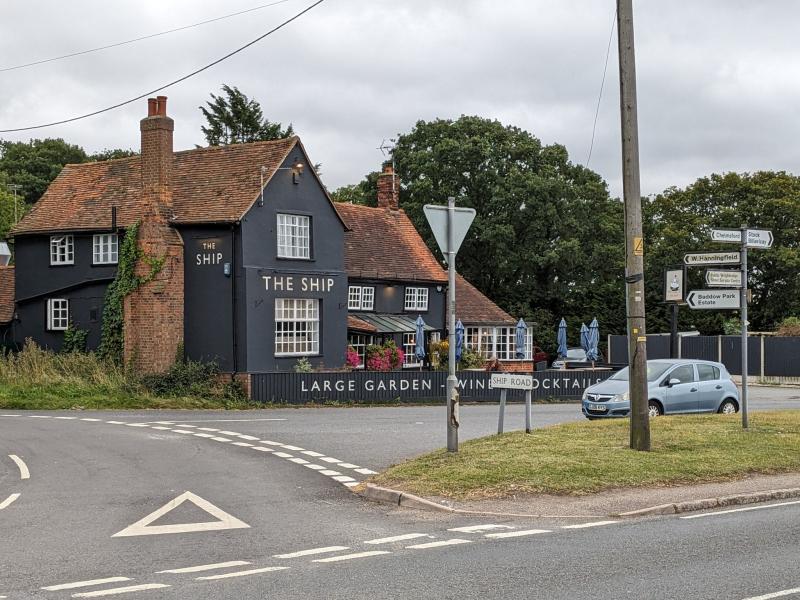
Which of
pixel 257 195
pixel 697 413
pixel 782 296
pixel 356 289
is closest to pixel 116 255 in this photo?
pixel 257 195

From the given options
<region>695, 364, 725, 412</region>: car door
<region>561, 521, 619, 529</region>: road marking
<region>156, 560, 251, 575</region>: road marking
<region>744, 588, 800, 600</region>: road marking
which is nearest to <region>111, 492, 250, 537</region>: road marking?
<region>156, 560, 251, 575</region>: road marking

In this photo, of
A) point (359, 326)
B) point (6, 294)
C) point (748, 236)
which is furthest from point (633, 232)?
point (6, 294)

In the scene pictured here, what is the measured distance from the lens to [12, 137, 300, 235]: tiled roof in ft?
107

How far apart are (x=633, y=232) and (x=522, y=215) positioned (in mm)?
40699

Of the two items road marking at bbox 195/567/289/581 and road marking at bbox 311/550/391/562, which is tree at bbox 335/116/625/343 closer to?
road marking at bbox 311/550/391/562

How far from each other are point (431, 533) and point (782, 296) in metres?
50.3

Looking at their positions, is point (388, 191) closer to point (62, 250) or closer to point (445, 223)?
point (62, 250)

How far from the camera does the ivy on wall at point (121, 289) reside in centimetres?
3158

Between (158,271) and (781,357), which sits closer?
(158,271)

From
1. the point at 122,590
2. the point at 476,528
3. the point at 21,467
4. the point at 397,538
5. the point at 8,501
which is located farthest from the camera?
the point at 21,467

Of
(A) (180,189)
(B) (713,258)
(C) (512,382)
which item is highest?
(A) (180,189)

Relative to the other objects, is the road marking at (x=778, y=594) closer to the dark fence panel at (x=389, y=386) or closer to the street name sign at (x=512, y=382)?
the street name sign at (x=512, y=382)

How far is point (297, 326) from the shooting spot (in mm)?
34031

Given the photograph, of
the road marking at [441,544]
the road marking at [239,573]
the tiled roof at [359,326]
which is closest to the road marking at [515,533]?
the road marking at [441,544]
